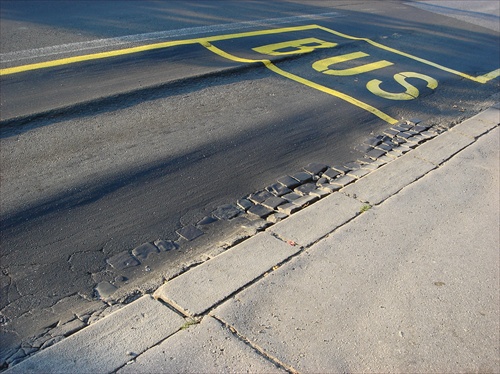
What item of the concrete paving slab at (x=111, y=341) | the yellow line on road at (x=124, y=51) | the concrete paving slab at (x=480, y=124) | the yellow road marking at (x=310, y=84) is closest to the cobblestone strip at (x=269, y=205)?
the concrete paving slab at (x=480, y=124)

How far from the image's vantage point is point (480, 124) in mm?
7309

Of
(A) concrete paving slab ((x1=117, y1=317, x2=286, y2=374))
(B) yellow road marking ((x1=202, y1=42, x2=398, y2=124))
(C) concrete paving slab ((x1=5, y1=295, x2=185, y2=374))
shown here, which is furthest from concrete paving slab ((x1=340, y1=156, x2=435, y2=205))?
(C) concrete paving slab ((x1=5, y1=295, x2=185, y2=374))

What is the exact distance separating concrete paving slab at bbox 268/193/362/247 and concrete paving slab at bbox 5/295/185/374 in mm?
1328

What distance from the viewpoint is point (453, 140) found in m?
6.72

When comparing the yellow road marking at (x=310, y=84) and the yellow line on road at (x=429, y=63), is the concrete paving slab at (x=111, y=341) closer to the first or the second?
the yellow road marking at (x=310, y=84)

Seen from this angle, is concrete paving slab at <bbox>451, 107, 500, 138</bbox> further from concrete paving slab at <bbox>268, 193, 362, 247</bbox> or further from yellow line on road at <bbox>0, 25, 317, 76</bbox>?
yellow line on road at <bbox>0, 25, 317, 76</bbox>

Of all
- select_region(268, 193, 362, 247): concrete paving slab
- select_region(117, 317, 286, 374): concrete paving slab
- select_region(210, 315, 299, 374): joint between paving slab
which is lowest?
select_region(268, 193, 362, 247): concrete paving slab

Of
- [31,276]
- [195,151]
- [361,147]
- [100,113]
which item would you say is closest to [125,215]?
[31,276]

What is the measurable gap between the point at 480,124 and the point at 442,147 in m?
1.15

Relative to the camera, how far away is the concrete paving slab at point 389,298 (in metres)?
3.45

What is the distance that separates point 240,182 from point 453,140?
277cm

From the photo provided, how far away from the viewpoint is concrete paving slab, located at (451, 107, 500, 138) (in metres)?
7.04

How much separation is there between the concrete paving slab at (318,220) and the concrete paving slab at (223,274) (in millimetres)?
141

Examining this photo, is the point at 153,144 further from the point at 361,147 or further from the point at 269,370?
the point at 269,370
